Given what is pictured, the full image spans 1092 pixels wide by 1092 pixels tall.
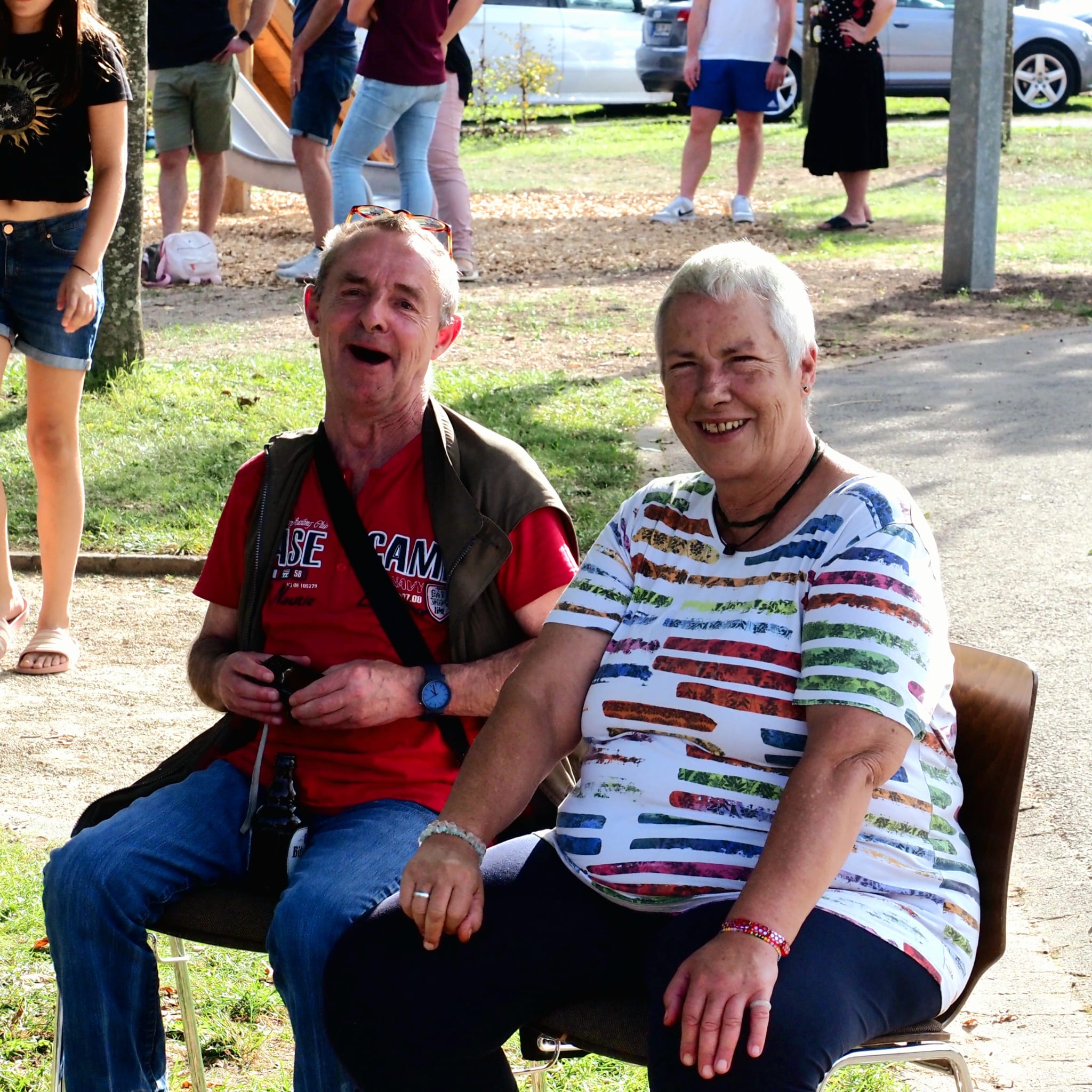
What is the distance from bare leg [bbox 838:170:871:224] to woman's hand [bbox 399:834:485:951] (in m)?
10.8

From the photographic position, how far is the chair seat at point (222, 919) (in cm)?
256

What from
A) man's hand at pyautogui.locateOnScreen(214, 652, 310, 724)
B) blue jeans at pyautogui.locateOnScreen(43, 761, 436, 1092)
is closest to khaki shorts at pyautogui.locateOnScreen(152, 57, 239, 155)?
man's hand at pyautogui.locateOnScreen(214, 652, 310, 724)

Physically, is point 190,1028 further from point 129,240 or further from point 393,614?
point 129,240

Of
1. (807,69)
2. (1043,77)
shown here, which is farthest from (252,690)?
(1043,77)

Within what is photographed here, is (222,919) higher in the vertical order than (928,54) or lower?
lower

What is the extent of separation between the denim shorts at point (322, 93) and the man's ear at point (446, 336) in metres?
6.79

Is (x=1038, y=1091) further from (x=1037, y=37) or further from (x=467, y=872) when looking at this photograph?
(x=1037, y=37)

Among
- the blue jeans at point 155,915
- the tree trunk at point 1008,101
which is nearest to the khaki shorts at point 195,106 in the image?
the blue jeans at point 155,915

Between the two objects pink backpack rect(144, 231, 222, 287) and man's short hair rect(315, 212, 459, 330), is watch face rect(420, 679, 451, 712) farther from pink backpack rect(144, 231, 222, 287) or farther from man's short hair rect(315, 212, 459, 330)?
pink backpack rect(144, 231, 222, 287)

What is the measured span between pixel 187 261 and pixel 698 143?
4.16 metres

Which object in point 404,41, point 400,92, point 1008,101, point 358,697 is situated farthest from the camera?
point 1008,101

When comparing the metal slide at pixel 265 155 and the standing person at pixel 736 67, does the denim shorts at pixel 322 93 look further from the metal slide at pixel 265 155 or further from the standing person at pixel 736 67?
the standing person at pixel 736 67

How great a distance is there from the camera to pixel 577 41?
2125 cm

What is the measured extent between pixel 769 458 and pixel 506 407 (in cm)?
487
